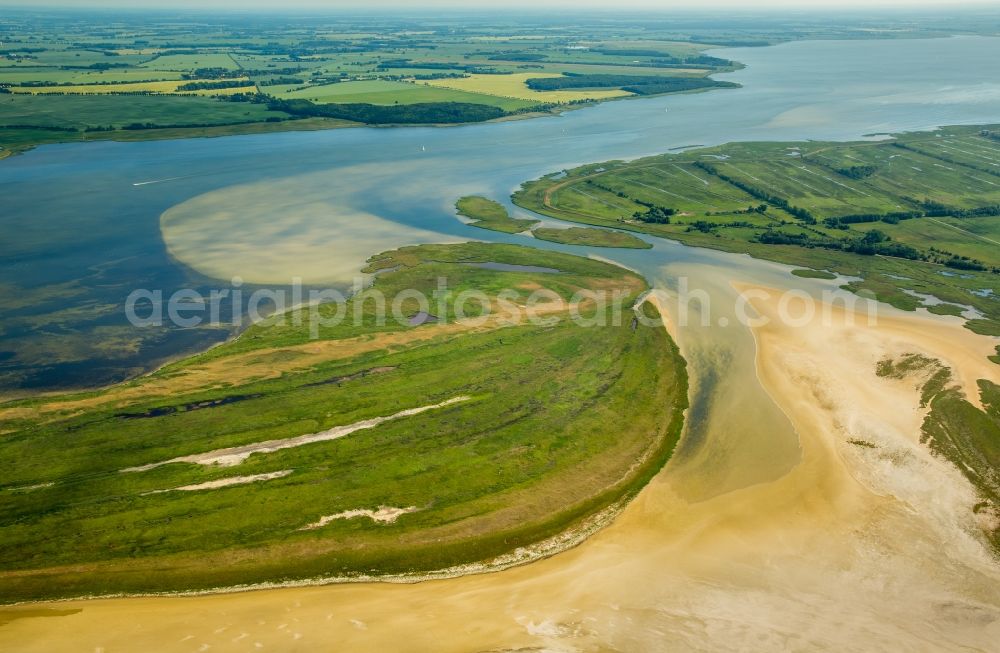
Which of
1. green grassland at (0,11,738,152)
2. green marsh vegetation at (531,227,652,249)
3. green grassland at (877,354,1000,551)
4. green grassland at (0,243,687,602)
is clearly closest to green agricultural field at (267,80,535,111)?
green grassland at (0,11,738,152)

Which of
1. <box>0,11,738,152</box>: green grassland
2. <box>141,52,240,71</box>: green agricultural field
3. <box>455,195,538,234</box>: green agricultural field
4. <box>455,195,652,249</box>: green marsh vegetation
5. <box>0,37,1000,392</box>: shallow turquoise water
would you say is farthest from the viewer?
<box>141,52,240,71</box>: green agricultural field

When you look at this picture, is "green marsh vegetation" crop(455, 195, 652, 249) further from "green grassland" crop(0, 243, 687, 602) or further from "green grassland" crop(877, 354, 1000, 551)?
"green grassland" crop(877, 354, 1000, 551)

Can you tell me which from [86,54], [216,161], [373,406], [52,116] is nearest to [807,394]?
[373,406]

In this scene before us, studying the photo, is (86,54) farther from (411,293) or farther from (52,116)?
(411,293)

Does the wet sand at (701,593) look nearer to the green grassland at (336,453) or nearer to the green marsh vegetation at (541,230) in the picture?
the green grassland at (336,453)

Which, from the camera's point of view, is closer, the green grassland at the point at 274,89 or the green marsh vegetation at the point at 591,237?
the green marsh vegetation at the point at 591,237

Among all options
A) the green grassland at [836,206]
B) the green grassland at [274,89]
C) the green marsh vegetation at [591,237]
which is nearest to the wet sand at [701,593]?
the green grassland at [836,206]
